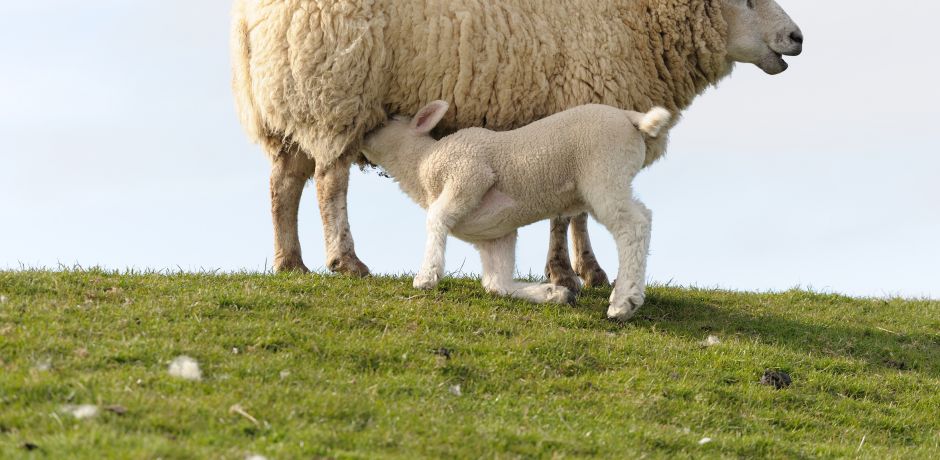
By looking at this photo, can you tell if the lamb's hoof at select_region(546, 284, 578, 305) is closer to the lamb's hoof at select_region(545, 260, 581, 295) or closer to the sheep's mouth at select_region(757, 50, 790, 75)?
the lamb's hoof at select_region(545, 260, 581, 295)

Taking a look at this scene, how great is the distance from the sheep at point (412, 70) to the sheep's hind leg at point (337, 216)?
0.04ft

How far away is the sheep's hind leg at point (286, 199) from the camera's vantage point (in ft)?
34.7

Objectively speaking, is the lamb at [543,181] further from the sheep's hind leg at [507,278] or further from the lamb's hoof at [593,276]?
the lamb's hoof at [593,276]

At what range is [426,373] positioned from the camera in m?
7.33

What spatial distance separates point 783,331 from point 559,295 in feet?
6.37

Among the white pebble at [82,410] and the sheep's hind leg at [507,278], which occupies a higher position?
the sheep's hind leg at [507,278]

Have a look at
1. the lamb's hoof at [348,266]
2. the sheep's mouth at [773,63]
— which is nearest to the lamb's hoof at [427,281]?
the lamb's hoof at [348,266]

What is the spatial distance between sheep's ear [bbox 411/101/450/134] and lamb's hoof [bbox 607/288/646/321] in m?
1.98

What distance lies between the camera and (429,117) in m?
9.56

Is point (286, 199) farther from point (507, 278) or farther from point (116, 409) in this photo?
point (116, 409)

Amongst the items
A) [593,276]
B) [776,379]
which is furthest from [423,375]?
[593,276]

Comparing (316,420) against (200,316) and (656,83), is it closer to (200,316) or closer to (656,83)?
(200,316)

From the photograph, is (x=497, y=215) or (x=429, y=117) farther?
(x=429, y=117)

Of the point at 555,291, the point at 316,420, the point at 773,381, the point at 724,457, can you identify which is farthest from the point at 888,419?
the point at 316,420
